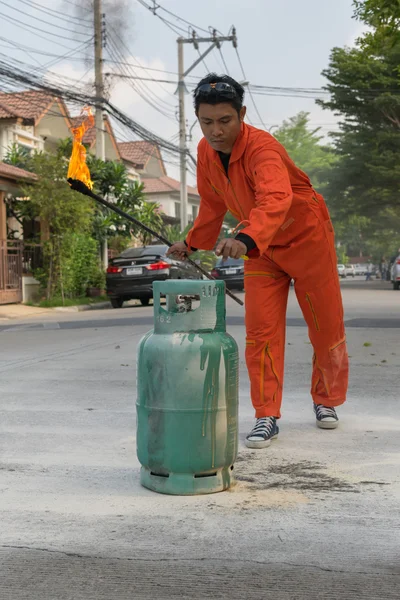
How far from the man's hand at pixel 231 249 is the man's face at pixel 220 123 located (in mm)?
721

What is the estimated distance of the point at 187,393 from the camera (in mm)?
3850

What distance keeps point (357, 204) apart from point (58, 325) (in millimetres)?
30017

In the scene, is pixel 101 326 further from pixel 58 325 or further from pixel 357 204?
pixel 357 204

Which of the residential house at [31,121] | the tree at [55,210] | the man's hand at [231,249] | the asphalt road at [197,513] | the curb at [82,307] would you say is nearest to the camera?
the asphalt road at [197,513]

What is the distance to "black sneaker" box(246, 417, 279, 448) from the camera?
4.93 m

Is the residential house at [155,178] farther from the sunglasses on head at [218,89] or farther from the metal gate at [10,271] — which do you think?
the sunglasses on head at [218,89]

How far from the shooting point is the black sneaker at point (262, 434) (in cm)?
493

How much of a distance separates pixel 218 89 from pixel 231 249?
0.91 meters

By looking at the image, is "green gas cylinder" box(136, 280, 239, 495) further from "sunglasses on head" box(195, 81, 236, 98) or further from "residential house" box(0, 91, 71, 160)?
"residential house" box(0, 91, 71, 160)

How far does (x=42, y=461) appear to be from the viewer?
15.1 ft

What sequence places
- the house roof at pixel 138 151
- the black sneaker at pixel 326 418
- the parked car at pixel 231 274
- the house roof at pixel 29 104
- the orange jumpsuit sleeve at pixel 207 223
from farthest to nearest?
the house roof at pixel 138 151 → the house roof at pixel 29 104 → the parked car at pixel 231 274 → the black sneaker at pixel 326 418 → the orange jumpsuit sleeve at pixel 207 223

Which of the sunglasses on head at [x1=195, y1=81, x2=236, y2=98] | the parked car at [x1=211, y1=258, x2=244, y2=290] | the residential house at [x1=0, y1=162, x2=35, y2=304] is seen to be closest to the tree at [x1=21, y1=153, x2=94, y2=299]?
the residential house at [x1=0, y1=162, x2=35, y2=304]

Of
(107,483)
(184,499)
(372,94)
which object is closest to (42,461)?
(107,483)

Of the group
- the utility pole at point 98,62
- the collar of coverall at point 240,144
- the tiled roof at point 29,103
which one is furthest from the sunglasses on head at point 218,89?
the tiled roof at point 29,103
